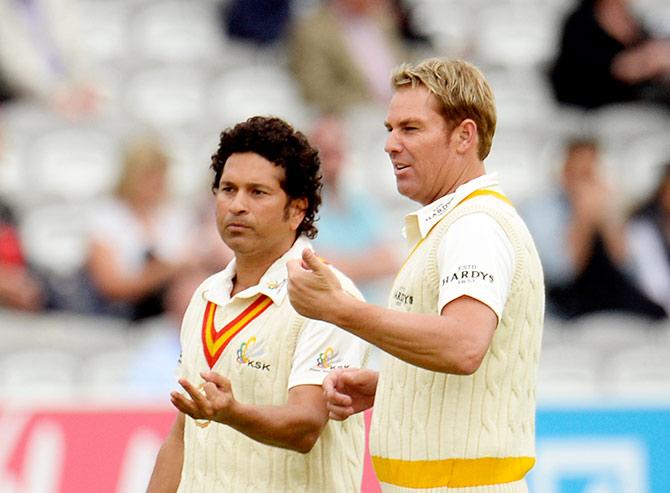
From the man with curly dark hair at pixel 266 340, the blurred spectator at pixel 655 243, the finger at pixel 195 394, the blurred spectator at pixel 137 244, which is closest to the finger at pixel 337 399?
the man with curly dark hair at pixel 266 340

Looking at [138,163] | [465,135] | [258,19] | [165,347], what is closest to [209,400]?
[465,135]

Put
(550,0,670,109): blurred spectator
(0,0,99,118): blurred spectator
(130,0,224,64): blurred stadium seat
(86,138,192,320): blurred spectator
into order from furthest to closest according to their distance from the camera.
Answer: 1. (130,0,224,64): blurred stadium seat
2. (550,0,670,109): blurred spectator
3. (0,0,99,118): blurred spectator
4. (86,138,192,320): blurred spectator

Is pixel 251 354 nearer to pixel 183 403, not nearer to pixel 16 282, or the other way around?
pixel 183 403

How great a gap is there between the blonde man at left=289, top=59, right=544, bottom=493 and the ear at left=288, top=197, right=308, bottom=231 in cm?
41

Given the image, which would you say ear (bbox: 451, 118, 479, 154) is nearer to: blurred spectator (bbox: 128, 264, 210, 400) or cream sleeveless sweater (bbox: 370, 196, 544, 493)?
cream sleeveless sweater (bbox: 370, 196, 544, 493)

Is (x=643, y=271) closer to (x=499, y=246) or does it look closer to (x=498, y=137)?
(x=498, y=137)

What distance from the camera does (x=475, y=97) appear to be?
3654 millimetres

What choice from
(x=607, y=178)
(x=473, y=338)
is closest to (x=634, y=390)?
(x=607, y=178)

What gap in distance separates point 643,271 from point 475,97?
5.72 m

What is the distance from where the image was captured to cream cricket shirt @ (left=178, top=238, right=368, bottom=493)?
12.9 feet

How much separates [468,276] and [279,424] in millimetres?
667

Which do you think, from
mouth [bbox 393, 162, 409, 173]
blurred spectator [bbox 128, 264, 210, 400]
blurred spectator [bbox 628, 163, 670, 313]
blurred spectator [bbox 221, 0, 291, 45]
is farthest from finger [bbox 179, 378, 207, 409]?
blurred spectator [bbox 221, 0, 291, 45]

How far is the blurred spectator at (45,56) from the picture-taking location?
922 centimetres

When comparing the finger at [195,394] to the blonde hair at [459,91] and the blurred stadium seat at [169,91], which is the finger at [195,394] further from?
the blurred stadium seat at [169,91]
